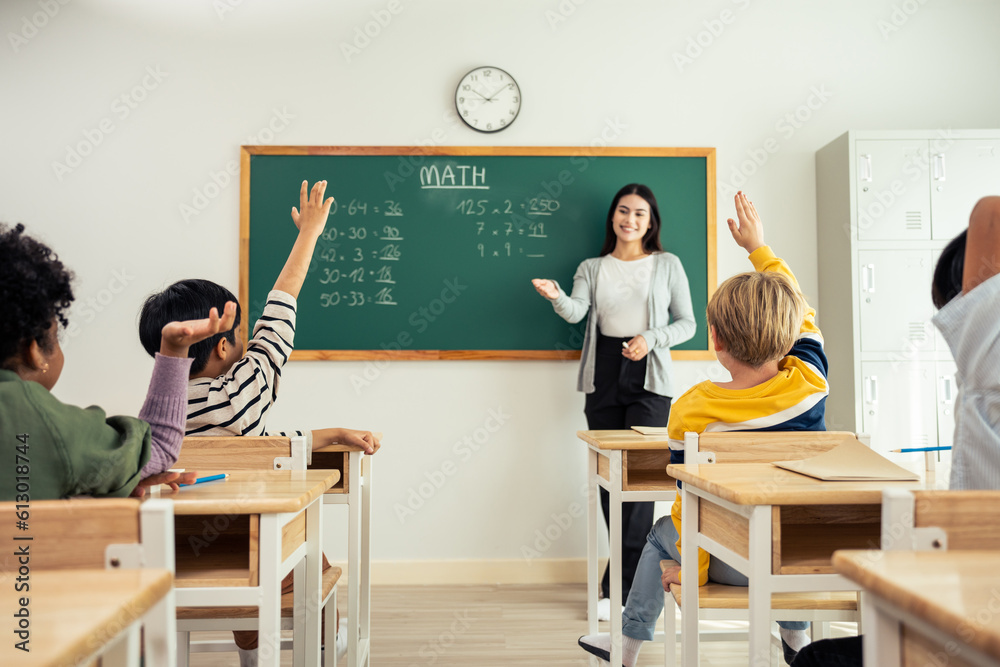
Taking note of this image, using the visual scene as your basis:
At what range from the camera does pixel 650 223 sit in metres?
3.26

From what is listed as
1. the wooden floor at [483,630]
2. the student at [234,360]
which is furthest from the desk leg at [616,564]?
the student at [234,360]

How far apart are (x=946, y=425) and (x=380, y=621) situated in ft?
8.30

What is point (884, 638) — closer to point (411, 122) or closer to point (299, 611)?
point (299, 611)

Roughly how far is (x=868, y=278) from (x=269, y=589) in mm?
2870

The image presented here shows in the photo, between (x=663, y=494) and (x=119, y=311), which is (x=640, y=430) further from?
(x=119, y=311)

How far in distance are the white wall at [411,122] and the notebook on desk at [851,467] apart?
80.8 inches

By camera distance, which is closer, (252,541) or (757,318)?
(252,541)

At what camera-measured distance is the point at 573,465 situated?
3.28 metres
